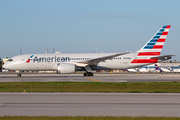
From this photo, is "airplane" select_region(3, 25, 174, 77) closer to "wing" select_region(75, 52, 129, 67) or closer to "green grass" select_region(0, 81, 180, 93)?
"wing" select_region(75, 52, 129, 67)

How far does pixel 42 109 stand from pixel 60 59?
89.2ft

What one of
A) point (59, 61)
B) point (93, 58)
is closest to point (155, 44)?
point (93, 58)

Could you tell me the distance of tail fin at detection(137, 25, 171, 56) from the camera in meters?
36.6

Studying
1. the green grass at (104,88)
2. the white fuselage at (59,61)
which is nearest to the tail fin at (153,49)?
the white fuselage at (59,61)

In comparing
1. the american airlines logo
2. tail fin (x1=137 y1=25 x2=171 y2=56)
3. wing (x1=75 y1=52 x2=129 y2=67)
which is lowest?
wing (x1=75 y1=52 x2=129 y2=67)

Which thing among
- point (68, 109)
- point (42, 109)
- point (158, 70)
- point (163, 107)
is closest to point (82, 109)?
point (68, 109)

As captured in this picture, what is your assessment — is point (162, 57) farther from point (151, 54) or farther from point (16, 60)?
point (16, 60)

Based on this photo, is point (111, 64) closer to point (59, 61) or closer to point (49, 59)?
point (59, 61)

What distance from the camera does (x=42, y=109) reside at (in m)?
9.38

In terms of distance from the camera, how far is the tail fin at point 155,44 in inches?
1441

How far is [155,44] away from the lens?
121 ft

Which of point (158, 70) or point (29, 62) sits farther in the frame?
point (158, 70)

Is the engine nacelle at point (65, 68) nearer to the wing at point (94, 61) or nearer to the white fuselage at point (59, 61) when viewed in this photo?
the wing at point (94, 61)

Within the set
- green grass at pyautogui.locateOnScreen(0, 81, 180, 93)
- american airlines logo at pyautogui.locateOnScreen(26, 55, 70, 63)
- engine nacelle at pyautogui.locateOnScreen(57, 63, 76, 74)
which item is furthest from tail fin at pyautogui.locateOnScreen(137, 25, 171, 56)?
green grass at pyautogui.locateOnScreen(0, 81, 180, 93)
